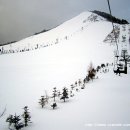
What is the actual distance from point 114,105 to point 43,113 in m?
7.87

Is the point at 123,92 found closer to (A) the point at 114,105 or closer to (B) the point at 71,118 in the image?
(A) the point at 114,105

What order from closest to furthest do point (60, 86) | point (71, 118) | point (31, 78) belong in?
point (71, 118) → point (60, 86) → point (31, 78)

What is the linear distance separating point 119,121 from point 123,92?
9.26 m

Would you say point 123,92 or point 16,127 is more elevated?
point 123,92

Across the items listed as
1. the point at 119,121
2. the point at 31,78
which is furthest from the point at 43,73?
the point at 119,121

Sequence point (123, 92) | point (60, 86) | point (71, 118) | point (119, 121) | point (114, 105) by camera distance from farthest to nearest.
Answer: point (60, 86) < point (123, 92) < point (114, 105) < point (71, 118) < point (119, 121)

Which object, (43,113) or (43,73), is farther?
(43,73)

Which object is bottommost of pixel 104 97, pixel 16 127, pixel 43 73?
pixel 16 127

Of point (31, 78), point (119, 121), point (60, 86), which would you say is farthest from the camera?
point (31, 78)

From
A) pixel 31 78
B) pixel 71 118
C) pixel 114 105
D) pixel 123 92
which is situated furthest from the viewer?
pixel 31 78

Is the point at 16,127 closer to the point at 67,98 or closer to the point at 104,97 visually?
the point at 67,98

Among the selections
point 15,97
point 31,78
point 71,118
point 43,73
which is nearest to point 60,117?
point 71,118

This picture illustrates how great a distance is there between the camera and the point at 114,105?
21547 millimetres

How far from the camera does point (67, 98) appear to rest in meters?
25.7
